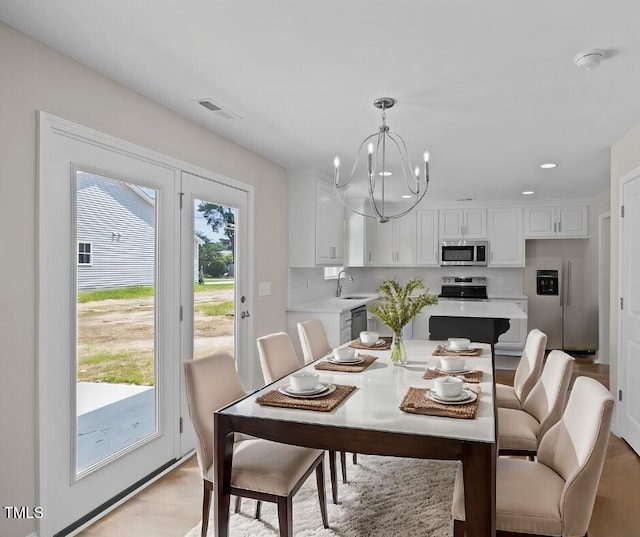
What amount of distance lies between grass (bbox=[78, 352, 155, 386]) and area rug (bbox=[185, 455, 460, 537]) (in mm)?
922

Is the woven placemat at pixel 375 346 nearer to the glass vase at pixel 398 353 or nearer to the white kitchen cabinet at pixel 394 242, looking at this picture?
the glass vase at pixel 398 353

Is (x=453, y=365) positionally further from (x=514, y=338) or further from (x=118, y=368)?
(x=514, y=338)

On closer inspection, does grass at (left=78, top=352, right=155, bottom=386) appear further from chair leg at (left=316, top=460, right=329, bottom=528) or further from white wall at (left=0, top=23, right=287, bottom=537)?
chair leg at (left=316, top=460, right=329, bottom=528)

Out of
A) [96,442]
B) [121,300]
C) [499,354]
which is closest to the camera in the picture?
[96,442]

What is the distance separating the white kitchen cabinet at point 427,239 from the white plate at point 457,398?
5702 millimetres

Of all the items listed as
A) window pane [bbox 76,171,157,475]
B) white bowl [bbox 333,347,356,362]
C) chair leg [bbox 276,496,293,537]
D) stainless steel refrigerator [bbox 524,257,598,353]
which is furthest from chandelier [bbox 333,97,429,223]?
stainless steel refrigerator [bbox 524,257,598,353]

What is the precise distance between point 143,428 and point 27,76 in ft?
6.60

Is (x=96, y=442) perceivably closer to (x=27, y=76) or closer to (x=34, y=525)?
(x=34, y=525)

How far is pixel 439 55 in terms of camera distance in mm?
2307

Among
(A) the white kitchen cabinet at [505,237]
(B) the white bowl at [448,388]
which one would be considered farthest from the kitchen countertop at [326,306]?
(B) the white bowl at [448,388]

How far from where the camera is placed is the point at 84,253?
8.05ft

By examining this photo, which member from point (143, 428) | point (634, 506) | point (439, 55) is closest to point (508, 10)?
point (439, 55)

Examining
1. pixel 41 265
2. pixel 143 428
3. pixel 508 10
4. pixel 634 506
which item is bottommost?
pixel 634 506

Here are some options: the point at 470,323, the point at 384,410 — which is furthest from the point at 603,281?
the point at 384,410
